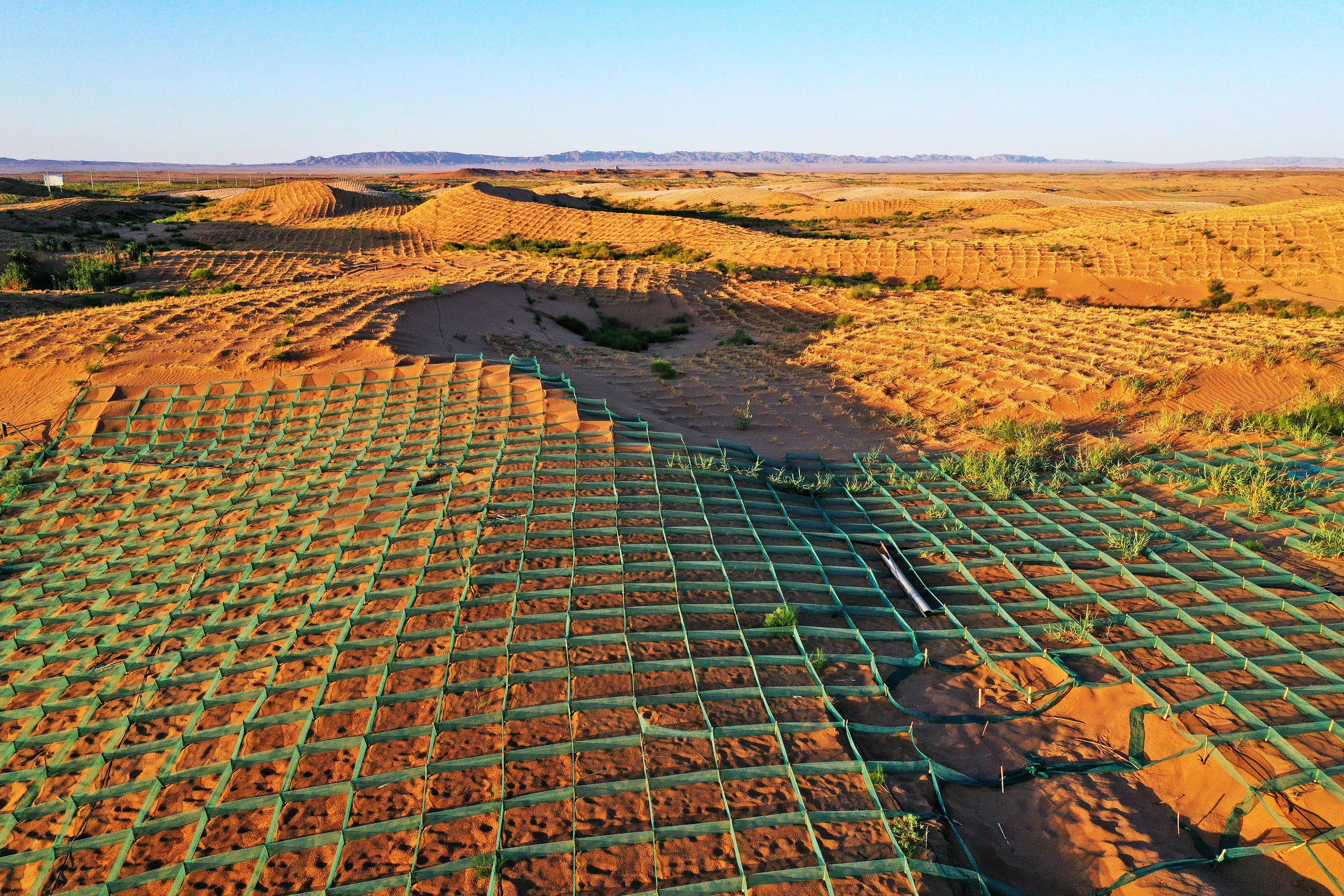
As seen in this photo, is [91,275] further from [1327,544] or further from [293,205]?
[1327,544]

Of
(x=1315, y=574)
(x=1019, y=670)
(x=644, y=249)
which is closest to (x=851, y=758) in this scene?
(x=1019, y=670)

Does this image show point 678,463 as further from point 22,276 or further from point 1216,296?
point 1216,296

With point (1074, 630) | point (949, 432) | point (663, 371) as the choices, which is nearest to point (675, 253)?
point (663, 371)

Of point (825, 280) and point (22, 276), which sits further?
point (825, 280)

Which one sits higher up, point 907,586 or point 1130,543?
point 1130,543

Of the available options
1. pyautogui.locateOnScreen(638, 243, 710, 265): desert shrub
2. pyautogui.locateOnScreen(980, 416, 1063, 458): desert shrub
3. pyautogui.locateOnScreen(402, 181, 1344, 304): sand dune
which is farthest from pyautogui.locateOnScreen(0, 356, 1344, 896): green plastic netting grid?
pyautogui.locateOnScreen(638, 243, 710, 265): desert shrub

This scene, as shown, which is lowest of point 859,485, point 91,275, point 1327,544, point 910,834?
point 910,834

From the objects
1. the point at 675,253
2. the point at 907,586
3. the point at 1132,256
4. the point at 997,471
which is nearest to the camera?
the point at 907,586

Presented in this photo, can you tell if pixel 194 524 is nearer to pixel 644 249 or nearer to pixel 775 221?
pixel 644 249

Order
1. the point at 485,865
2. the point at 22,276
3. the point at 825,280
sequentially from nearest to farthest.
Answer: the point at 485,865
the point at 22,276
the point at 825,280
